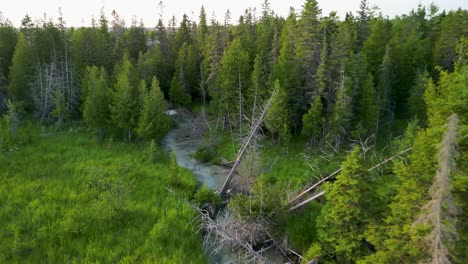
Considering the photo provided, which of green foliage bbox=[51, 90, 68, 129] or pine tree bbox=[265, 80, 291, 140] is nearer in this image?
pine tree bbox=[265, 80, 291, 140]

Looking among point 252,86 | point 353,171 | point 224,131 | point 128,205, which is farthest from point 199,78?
point 353,171

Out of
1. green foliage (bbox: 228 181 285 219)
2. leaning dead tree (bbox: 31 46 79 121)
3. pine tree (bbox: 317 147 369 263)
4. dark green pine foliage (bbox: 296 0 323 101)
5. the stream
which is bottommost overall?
the stream

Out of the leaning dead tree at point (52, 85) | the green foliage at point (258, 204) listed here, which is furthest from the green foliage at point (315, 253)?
the leaning dead tree at point (52, 85)

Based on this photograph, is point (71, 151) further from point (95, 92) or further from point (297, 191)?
point (297, 191)

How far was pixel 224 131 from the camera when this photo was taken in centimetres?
3809

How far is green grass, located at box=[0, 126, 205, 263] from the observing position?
51.1 ft

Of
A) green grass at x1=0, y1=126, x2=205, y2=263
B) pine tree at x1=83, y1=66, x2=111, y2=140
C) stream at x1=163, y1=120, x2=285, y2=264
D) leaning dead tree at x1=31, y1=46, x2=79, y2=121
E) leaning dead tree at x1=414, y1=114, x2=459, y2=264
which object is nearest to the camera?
leaning dead tree at x1=414, y1=114, x2=459, y2=264

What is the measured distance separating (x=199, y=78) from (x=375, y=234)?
134 ft

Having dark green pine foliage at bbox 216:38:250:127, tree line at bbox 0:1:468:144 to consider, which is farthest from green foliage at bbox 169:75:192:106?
dark green pine foliage at bbox 216:38:250:127

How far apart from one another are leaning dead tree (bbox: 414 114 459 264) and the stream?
8.85m

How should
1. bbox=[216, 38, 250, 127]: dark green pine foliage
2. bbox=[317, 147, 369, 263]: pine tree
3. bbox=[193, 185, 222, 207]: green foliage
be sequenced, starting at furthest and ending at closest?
bbox=[216, 38, 250, 127]: dark green pine foliage → bbox=[193, 185, 222, 207]: green foliage → bbox=[317, 147, 369, 263]: pine tree

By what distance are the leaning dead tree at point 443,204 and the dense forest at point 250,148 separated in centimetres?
5

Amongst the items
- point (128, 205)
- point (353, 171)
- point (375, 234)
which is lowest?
point (128, 205)

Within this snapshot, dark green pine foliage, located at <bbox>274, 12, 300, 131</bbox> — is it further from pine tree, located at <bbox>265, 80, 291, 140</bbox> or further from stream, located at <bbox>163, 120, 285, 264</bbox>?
stream, located at <bbox>163, 120, 285, 264</bbox>
